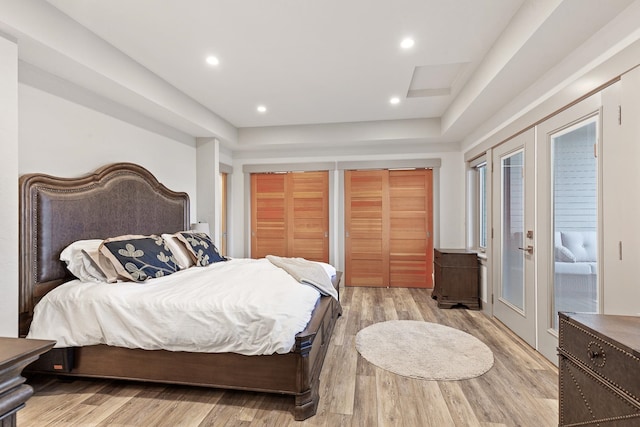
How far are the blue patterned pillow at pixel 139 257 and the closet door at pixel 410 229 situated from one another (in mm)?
3347

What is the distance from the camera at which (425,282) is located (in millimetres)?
4871

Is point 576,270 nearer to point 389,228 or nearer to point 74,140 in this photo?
point 389,228

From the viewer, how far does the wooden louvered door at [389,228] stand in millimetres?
4879

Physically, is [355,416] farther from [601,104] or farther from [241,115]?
[241,115]

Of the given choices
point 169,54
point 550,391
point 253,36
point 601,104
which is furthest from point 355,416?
point 169,54

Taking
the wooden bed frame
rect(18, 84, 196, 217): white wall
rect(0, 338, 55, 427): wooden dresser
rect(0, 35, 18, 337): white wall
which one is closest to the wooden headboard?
the wooden bed frame

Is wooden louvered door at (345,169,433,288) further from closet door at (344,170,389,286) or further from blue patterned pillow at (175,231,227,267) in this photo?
blue patterned pillow at (175,231,227,267)

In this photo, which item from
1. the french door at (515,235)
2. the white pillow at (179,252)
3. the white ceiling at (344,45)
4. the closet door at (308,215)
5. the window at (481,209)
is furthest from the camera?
the closet door at (308,215)

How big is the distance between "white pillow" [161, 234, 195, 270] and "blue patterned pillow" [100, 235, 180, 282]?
6.3 inches

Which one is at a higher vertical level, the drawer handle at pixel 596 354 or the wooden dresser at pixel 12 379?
the wooden dresser at pixel 12 379

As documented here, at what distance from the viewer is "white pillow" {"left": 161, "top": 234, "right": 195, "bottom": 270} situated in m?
3.07

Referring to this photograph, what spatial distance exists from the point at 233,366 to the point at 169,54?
2.53 metres

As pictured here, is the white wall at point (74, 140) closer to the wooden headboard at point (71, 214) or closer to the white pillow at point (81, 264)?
the wooden headboard at point (71, 214)

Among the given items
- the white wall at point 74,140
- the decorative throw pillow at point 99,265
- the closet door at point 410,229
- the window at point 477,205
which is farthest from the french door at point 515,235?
the white wall at point 74,140
